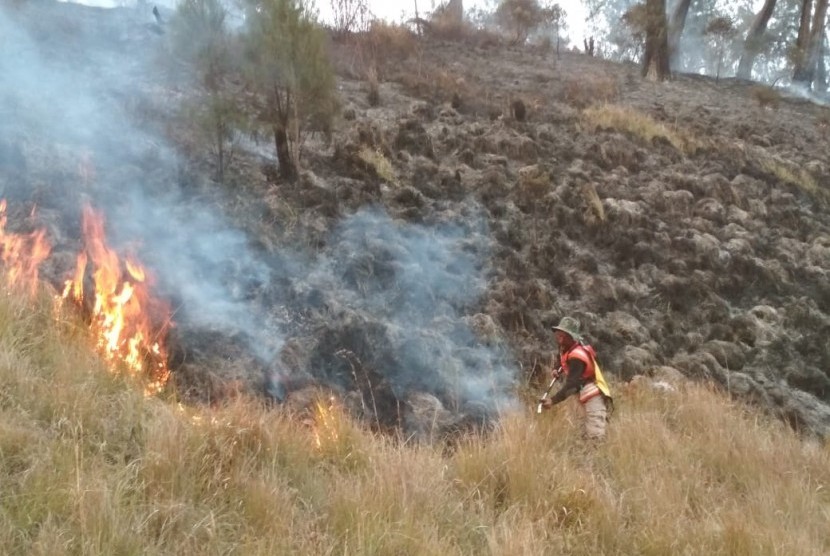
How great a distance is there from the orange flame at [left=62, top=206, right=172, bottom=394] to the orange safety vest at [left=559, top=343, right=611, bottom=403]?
2.54m

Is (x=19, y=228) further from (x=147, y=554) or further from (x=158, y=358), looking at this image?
(x=147, y=554)

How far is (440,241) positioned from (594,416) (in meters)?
2.55

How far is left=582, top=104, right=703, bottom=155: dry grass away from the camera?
10438 mm

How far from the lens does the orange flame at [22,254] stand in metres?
4.74

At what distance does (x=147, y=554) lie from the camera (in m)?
2.98

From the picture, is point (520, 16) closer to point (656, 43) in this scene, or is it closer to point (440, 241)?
point (656, 43)

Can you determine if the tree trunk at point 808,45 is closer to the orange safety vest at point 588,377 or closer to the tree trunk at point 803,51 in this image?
the tree trunk at point 803,51

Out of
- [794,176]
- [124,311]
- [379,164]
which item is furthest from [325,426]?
[794,176]

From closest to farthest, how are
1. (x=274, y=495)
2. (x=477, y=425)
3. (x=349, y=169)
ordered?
1. (x=274, y=495)
2. (x=477, y=425)
3. (x=349, y=169)

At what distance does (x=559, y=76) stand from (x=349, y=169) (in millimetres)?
6829

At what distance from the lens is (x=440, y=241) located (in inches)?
277

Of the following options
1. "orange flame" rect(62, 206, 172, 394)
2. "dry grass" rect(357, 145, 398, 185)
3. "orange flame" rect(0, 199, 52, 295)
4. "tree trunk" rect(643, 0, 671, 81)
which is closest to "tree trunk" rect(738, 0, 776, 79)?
"tree trunk" rect(643, 0, 671, 81)

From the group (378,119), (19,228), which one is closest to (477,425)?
(19,228)

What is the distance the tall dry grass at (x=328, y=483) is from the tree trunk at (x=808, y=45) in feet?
49.0
